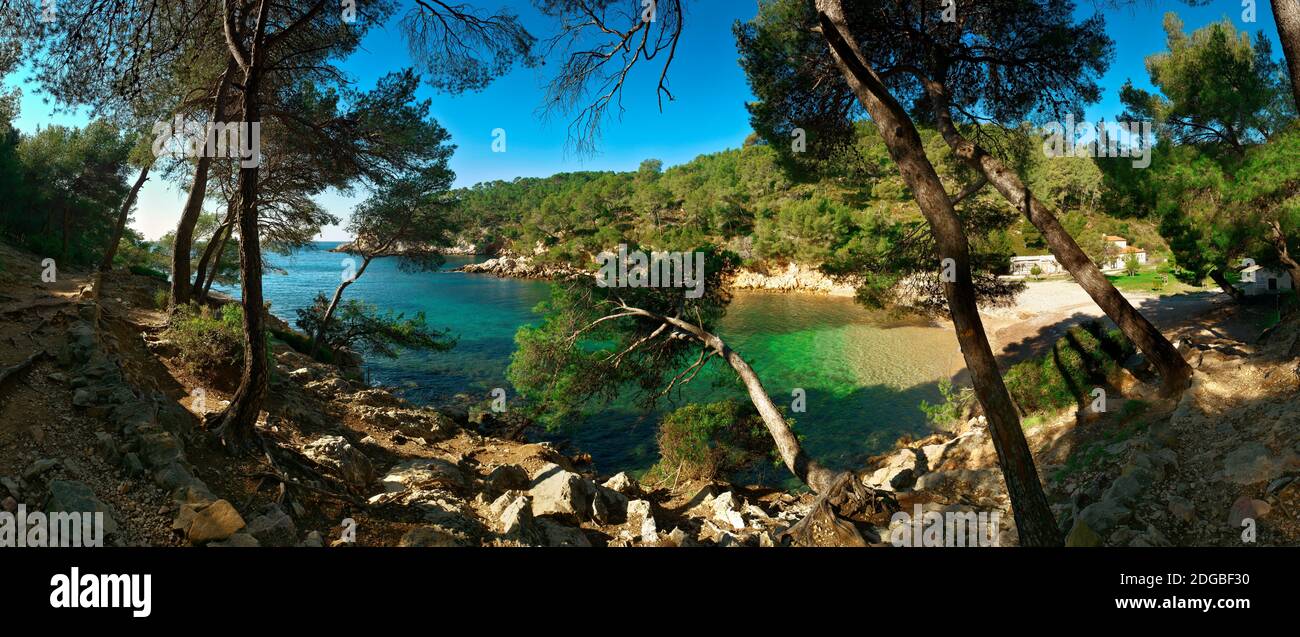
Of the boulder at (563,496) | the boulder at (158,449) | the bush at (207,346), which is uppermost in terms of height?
the bush at (207,346)

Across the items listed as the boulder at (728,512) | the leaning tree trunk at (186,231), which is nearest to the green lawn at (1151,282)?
the boulder at (728,512)

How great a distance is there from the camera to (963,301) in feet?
13.7

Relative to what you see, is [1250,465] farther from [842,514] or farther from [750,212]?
[750,212]

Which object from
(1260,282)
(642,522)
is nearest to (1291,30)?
(642,522)

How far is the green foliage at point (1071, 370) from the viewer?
10328 millimetres

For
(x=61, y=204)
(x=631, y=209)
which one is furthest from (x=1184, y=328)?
(x=631, y=209)

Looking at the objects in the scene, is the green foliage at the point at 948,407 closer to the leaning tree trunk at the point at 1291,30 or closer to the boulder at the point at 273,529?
the leaning tree trunk at the point at 1291,30

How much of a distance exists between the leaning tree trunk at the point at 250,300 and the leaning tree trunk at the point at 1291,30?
32.8ft

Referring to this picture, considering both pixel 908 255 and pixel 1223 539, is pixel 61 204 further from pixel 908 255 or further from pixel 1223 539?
pixel 1223 539

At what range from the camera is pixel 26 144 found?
19.2 metres

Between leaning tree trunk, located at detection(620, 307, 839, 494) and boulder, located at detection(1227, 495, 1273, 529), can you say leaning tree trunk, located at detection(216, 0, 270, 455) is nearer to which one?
leaning tree trunk, located at detection(620, 307, 839, 494)

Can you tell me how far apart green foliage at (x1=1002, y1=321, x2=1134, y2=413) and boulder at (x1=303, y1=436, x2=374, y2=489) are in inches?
530

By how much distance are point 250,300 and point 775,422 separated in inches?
326

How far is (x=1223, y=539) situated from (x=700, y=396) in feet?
45.7
